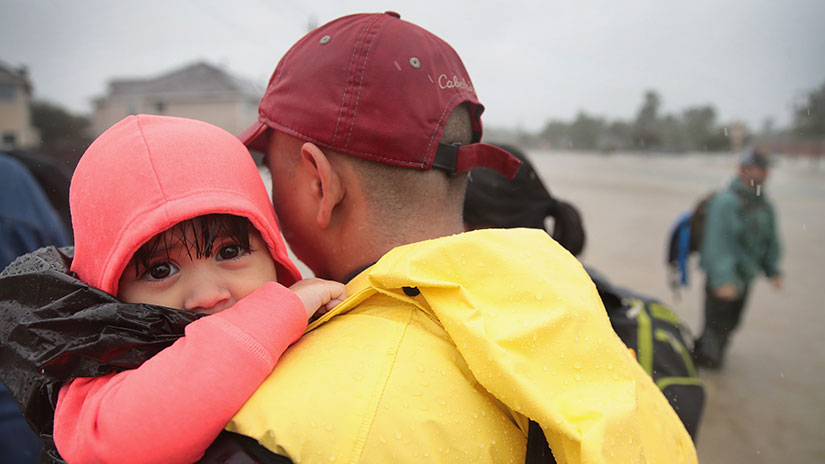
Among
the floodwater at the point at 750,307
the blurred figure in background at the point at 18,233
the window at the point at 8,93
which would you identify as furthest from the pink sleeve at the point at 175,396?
the window at the point at 8,93

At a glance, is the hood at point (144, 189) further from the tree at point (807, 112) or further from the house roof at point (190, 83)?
the tree at point (807, 112)

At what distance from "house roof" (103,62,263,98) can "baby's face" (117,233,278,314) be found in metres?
0.69

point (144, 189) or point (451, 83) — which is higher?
point (451, 83)

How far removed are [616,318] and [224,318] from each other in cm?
144

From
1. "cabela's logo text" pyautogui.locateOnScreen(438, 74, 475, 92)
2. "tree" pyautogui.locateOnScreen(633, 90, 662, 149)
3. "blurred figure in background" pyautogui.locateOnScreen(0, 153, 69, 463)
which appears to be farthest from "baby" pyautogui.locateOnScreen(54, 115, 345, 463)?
"tree" pyautogui.locateOnScreen(633, 90, 662, 149)

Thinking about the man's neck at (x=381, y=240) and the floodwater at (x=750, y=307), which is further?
the floodwater at (x=750, y=307)

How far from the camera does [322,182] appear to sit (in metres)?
1.13

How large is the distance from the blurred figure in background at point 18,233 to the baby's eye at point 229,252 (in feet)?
5.35

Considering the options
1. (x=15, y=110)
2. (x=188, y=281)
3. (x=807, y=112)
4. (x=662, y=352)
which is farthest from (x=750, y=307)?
(x=15, y=110)

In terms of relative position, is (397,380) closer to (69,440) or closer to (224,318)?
(224,318)

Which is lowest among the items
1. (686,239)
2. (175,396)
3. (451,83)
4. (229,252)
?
(686,239)

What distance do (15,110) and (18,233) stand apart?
14.8ft

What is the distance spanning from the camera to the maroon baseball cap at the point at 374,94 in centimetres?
109

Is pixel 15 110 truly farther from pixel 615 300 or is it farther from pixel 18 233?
pixel 615 300
